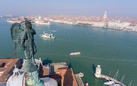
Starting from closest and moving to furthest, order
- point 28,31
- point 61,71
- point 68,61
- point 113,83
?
1. point 28,31
2. point 61,71
3. point 113,83
4. point 68,61

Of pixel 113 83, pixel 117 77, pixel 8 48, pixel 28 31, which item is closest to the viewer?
pixel 28 31

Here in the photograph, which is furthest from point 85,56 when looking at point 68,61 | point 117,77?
point 117,77

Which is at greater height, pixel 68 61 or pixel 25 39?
pixel 25 39

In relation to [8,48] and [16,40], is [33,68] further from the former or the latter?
[8,48]

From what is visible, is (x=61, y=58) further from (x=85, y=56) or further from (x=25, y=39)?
(x=25, y=39)

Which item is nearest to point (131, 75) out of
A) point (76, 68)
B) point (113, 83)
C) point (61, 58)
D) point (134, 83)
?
point (134, 83)

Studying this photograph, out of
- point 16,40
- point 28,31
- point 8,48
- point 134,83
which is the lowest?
point 134,83

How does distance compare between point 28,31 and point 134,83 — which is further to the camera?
point 134,83
